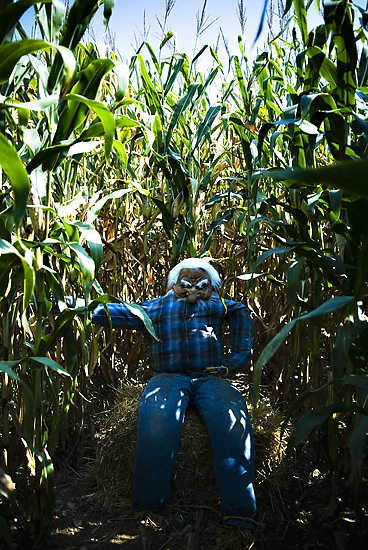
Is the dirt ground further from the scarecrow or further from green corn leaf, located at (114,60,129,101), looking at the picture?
green corn leaf, located at (114,60,129,101)

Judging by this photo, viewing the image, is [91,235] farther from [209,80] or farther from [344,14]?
[209,80]

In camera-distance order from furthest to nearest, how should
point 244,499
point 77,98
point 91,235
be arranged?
point 244,499 → point 91,235 → point 77,98

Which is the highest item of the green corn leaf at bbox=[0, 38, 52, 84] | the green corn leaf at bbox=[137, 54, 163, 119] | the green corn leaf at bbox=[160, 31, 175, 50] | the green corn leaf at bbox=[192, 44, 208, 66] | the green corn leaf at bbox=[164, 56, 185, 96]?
the green corn leaf at bbox=[160, 31, 175, 50]

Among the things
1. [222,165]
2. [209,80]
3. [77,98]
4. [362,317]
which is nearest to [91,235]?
[77,98]

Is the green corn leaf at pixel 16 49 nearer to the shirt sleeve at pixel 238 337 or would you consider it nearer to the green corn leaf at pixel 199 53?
the shirt sleeve at pixel 238 337

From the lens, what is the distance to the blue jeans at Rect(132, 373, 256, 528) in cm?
207

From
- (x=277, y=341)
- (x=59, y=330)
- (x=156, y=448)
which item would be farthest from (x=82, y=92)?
(x=156, y=448)

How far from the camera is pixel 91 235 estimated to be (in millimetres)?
1584

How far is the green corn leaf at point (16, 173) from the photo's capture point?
1.09 metres

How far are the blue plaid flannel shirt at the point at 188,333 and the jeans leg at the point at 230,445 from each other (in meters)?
0.18

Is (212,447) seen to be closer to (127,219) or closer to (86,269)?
(86,269)

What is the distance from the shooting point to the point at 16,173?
1.12 m

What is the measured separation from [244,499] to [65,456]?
107 cm

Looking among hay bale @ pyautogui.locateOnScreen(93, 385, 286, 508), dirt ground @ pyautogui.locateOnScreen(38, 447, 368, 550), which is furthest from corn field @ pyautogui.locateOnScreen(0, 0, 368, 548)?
hay bale @ pyautogui.locateOnScreen(93, 385, 286, 508)
